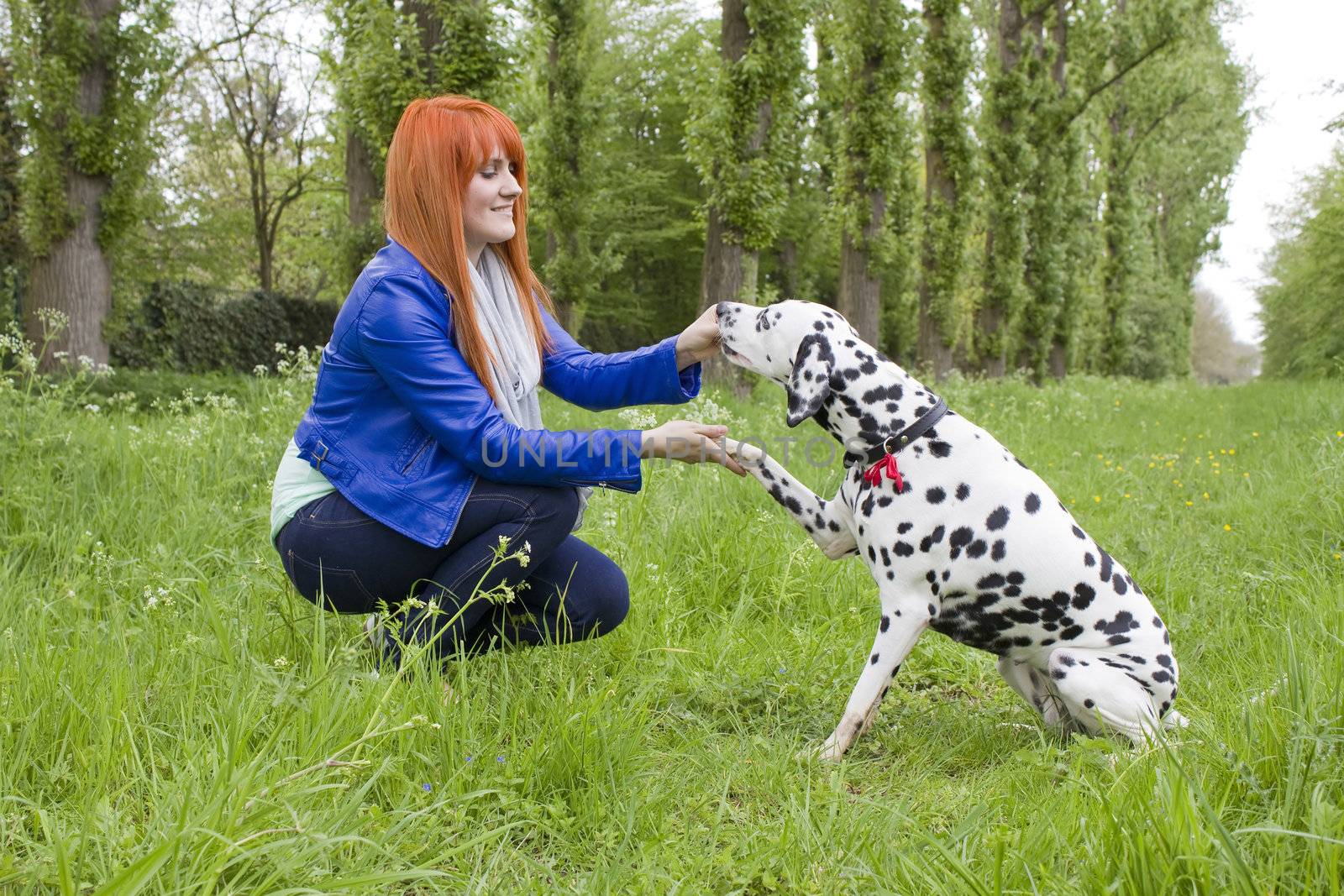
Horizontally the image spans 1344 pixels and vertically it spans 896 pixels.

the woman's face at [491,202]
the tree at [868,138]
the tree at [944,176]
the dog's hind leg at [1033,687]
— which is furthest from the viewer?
the tree at [944,176]

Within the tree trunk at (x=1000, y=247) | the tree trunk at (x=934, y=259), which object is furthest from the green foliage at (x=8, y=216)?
the tree trunk at (x=1000, y=247)

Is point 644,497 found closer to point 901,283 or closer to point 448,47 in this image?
point 448,47

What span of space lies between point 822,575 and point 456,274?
2.41 m

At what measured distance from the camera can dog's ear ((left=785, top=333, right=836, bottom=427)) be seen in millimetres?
3074

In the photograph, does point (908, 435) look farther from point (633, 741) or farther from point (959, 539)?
point (633, 741)

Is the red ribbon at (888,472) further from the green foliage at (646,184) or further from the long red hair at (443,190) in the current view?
the green foliage at (646,184)

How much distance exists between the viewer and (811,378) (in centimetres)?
309

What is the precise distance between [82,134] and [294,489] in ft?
33.8

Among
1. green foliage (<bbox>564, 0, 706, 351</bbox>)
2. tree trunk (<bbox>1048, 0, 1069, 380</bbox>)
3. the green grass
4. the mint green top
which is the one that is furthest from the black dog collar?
green foliage (<bbox>564, 0, 706, 351</bbox>)

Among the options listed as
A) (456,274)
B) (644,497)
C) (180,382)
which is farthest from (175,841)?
(180,382)

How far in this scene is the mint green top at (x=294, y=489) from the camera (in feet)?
10.2

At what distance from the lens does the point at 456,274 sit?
3117 millimetres

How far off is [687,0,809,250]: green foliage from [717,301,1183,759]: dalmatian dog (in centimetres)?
869

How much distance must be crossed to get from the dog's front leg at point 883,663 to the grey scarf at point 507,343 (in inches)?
44.9
